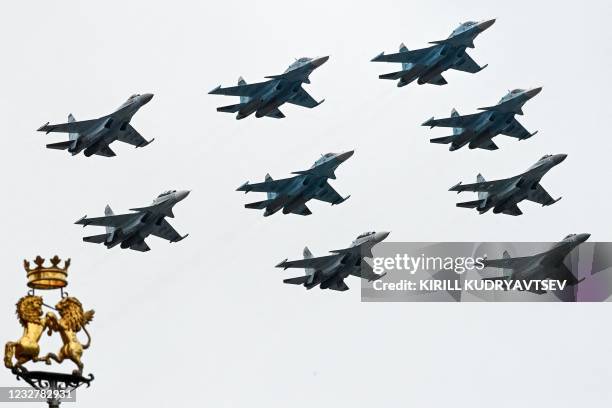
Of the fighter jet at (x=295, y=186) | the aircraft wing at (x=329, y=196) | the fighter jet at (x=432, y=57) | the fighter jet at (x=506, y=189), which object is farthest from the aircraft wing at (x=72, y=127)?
the fighter jet at (x=506, y=189)

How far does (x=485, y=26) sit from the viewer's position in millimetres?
131625

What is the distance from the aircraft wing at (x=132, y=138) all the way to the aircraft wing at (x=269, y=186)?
8.98 meters

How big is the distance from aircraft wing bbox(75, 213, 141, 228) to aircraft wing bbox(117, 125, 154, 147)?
264 inches

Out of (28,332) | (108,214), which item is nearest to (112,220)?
(108,214)

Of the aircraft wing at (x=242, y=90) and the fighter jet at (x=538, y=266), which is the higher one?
the aircraft wing at (x=242, y=90)

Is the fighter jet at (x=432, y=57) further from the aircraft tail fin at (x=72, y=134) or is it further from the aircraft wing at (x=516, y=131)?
the aircraft tail fin at (x=72, y=134)

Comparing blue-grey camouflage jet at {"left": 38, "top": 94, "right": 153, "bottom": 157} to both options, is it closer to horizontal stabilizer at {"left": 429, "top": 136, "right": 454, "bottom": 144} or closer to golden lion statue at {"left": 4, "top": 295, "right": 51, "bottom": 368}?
horizontal stabilizer at {"left": 429, "top": 136, "right": 454, "bottom": 144}

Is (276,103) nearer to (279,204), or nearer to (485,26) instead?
(279,204)

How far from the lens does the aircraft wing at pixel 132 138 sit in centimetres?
13500

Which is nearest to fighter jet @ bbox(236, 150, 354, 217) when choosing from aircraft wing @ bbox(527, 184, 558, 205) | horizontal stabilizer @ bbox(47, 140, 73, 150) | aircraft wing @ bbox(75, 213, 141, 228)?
aircraft wing @ bbox(75, 213, 141, 228)

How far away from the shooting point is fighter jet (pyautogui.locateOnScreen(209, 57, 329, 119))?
132 m

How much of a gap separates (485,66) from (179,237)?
2964cm

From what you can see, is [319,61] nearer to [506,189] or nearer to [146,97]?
[146,97]

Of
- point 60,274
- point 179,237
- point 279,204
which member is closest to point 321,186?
point 279,204
